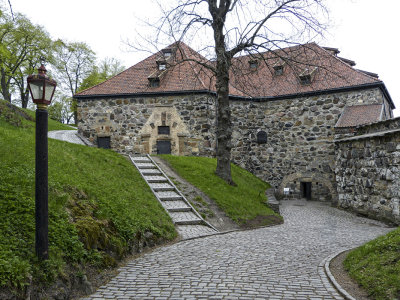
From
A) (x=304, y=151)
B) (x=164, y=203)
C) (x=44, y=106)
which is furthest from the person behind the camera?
(x=304, y=151)

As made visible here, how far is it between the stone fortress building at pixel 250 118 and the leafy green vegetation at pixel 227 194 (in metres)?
3.95

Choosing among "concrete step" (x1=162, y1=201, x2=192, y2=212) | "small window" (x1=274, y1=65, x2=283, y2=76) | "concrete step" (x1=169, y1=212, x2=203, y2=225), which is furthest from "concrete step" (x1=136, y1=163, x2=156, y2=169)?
"small window" (x1=274, y1=65, x2=283, y2=76)

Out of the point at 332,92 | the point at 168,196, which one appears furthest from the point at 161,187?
the point at 332,92

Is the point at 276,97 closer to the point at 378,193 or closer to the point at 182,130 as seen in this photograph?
the point at 182,130

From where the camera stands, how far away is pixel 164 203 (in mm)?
10008

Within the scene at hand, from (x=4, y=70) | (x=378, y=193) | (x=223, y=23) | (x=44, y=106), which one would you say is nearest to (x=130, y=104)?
(x=223, y=23)

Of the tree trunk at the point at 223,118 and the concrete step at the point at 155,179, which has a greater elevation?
the tree trunk at the point at 223,118

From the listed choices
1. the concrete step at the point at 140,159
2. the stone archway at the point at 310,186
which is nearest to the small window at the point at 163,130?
the concrete step at the point at 140,159

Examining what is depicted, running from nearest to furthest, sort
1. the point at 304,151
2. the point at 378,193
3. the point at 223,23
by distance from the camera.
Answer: the point at 378,193 → the point at 223,23 → the point at 304,151

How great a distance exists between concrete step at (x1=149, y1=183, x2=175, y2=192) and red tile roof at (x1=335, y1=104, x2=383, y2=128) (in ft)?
30.6

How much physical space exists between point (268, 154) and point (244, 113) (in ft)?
9.57

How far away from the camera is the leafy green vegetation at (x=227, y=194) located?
10.9 meters

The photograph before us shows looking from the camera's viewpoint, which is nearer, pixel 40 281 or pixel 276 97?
pixel 40 281

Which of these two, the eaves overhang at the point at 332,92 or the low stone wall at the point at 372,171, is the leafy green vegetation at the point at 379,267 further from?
the eaves overhang at the point at 332,92
